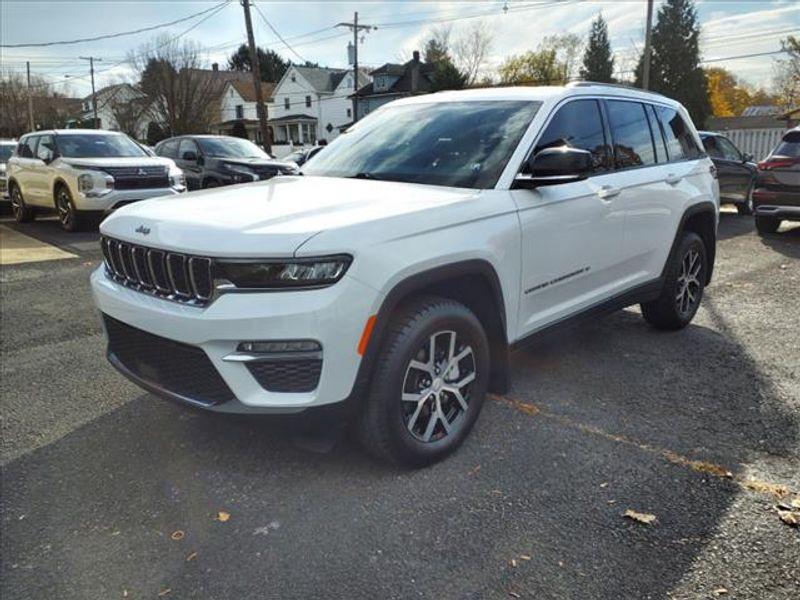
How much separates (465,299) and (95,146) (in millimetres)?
10886

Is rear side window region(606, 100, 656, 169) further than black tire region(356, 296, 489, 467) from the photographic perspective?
Yes

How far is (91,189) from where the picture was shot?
11.0 meters

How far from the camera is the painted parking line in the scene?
9016 mm

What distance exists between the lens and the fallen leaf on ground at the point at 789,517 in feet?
9.07

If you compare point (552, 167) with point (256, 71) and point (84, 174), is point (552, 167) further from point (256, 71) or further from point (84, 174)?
point (256, 71)

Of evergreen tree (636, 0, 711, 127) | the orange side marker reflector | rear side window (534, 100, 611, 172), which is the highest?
evergreen tree (636, 0, 711, 127)

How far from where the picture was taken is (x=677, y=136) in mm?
5246

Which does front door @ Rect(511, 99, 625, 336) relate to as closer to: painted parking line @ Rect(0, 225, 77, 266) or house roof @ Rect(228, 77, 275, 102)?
painted parking line @ Rect(0, 225, 77, 266)

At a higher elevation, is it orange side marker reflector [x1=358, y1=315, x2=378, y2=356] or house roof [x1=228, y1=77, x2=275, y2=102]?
house roof [x1=228, y1=77, x2=275, y2=102]

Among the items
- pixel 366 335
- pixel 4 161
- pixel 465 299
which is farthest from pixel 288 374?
pixel 4 161

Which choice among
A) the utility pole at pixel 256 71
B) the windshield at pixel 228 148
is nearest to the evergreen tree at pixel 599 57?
the utility pole at pixel 256 71

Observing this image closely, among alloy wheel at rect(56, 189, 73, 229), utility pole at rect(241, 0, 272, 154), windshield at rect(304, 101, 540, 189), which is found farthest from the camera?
A: utility pole at rect(241, 0, 272, 154)

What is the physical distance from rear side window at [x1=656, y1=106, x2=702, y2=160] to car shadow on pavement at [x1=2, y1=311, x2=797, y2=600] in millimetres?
2053

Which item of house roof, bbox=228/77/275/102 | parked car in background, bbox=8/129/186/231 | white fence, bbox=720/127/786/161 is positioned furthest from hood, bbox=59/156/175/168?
house roof, bbox=228/77/275/102
